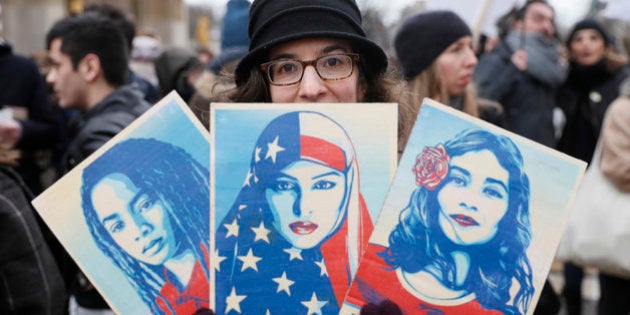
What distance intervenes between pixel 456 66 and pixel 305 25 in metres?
1.70

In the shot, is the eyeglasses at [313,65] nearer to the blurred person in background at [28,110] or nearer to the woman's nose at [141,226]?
the woman's nose at [141,226]

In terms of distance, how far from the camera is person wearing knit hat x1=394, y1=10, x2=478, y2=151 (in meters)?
3.30

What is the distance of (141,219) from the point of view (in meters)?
1.57

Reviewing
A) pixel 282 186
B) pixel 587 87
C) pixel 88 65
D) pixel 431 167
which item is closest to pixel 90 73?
pixel 88 65

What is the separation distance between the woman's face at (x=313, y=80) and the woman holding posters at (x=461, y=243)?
0.36m

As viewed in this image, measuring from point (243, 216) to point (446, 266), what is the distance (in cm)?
44

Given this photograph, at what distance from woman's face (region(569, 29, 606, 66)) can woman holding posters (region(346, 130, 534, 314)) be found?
460 cm

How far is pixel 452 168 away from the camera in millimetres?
1518

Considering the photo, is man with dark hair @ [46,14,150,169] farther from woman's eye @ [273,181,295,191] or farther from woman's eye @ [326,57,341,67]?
woman's eye @ [273,181,295,191]

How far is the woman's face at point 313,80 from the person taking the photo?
5.78 feet

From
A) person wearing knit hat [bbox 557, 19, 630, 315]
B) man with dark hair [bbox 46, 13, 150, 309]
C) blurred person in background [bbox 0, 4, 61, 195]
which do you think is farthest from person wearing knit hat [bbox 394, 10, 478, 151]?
person wearing knit hat [bbox 557, 19, 630, 315]

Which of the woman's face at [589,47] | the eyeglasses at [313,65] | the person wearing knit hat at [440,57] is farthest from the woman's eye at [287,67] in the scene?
the woman's face at [589,47]

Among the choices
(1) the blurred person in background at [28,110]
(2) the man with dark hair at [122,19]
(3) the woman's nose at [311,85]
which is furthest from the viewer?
(2) the man with dark hair at [122,19]

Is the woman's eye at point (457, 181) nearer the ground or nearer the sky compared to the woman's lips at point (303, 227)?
nearer the sky
